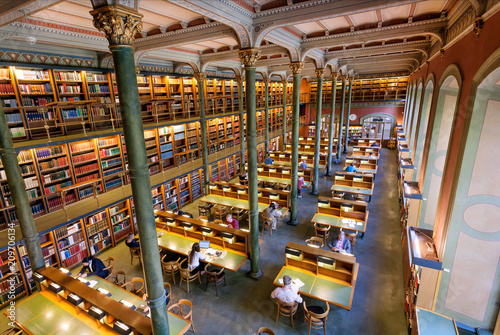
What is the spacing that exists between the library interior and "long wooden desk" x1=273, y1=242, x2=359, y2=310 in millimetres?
43

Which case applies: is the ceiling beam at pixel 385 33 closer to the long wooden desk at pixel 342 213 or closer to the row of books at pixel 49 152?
the long wooden desk at pixel 342 213

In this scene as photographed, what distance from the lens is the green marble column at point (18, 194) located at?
16.2ft

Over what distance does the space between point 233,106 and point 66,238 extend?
1023 cm

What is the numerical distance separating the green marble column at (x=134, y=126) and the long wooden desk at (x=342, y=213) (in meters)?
5.83

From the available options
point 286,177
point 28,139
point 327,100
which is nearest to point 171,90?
point 28,139

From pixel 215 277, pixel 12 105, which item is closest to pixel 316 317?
pixel 215 277

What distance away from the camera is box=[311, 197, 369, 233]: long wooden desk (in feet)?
26.6

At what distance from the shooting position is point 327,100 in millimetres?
24109

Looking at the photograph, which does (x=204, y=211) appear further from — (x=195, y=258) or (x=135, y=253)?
(x=195, y=258)

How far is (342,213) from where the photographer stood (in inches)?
339

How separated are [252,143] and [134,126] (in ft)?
10.9

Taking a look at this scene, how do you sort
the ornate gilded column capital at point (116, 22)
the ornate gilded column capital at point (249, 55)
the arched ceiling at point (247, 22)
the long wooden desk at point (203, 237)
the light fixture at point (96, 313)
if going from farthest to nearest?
the long wooden desk at point (203, 237) < the ornate gilded column capital at point (249, 55) < the arched ceiling at point (247, 22) < the light fixture at point (96, 313) < the ornate gilded column capital at point (116, 22)

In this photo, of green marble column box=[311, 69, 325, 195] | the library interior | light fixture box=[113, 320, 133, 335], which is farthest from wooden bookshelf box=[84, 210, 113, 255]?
green marble column box=[311, 69, 325, 195]

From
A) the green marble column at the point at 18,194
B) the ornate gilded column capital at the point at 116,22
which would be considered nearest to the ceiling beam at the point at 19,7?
the ornate gilded column capital at the point at 116,22
